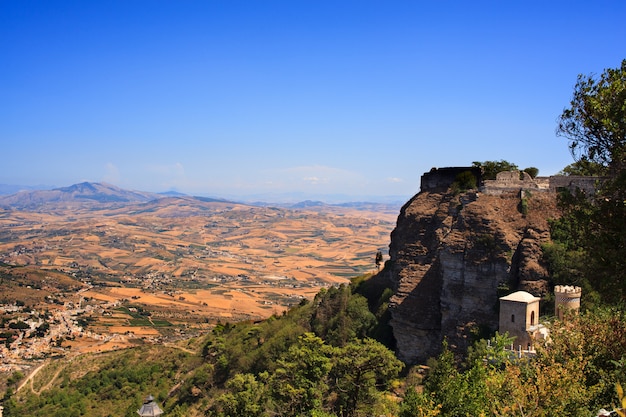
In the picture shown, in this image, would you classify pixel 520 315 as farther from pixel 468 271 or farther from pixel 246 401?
pixel 246 401

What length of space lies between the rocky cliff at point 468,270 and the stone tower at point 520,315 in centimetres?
176

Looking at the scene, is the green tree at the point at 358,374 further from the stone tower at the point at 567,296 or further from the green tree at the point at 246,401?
the stone tower at the point at 567,296

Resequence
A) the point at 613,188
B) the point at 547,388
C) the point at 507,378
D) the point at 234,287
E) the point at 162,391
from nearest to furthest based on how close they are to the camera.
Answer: the point at 547,388
the point at 507,378
the point at 613,188
the point at 162,391
the point at 234,287

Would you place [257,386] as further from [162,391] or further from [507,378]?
[162,391]

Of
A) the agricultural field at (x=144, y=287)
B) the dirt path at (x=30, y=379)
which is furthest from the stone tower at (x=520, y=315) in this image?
the agricultural field at (x=144, y=287)

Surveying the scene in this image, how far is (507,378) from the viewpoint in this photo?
12789mm

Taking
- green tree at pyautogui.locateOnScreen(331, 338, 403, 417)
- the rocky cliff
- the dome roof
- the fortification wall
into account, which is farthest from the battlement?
green tree at pyautogui.locateOnScreen(331, 338, 403, 417)

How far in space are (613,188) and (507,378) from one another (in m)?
5.97

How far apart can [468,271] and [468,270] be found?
2.4 inches

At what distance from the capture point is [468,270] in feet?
104

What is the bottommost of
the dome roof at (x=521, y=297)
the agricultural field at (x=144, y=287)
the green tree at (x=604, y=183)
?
the agricultural field at (x=144, y=287)

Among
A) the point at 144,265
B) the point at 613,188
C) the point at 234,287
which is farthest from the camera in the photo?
the point at 144,265

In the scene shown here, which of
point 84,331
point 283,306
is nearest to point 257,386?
point 84,331

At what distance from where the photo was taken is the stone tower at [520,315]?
27.0 metres
